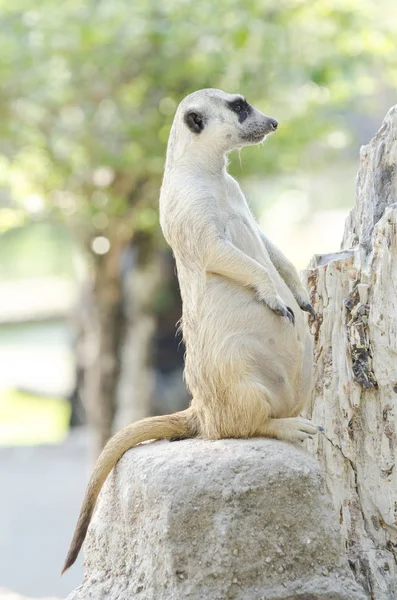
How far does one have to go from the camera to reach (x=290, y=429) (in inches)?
144

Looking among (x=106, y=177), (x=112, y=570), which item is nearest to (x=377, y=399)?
(x=112, y=570)

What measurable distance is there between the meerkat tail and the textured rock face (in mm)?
281

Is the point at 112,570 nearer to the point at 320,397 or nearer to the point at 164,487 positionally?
the point at 164,487

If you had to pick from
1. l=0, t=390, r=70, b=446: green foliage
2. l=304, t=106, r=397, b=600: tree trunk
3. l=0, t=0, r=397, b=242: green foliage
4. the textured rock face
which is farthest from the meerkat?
l=0, t=390, r=70, b=446: green foliage

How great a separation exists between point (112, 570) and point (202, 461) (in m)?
0.67

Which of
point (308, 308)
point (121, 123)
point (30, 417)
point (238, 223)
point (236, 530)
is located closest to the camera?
point (236, 530)

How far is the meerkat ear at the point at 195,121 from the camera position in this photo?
3994 millimetres

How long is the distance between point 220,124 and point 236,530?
1816 mm

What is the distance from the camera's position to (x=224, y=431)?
3721mm

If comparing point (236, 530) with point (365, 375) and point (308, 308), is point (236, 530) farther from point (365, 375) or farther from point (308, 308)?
point (308, 308)

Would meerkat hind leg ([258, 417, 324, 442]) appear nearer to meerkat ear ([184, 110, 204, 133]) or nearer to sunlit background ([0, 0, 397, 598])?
meerkat ear ([184, 110, 204, 133])

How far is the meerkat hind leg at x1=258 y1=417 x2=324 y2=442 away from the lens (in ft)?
12.0

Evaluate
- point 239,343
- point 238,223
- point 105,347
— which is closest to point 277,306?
point 239,343

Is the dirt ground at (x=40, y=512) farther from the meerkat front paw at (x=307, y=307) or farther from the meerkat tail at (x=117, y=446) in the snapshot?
the meerkat front paw at (x=307, y=307)
